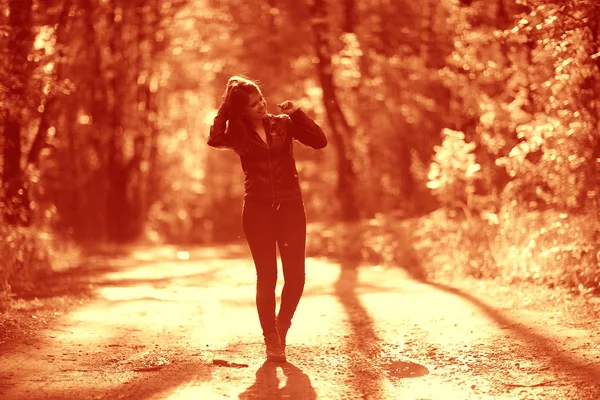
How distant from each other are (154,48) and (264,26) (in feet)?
14.8

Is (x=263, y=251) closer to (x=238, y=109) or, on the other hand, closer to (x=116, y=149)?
(x=238, y=109)

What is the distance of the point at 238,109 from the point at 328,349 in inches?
83.4

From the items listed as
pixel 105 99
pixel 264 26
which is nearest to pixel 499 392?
pixel 264 26

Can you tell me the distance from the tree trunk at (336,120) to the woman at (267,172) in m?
13.3

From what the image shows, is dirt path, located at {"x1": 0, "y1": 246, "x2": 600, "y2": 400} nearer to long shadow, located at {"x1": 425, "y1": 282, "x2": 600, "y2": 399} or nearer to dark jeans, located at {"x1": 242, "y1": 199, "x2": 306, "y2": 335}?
long shadow, located at {"x1": 425, "y1": 282, "x2": 600, "y2": 399}

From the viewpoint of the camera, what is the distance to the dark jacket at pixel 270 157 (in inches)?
257

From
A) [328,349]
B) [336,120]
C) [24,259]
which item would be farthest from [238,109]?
[336,120]

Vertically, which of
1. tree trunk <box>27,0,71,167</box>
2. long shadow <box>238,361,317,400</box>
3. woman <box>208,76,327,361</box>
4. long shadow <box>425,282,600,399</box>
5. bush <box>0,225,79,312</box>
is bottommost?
long shadow <box>238,361,317,400</box>

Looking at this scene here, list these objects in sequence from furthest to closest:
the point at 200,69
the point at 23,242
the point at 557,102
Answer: the point at 200,69 < the point at 23,242 < the point at 557,102

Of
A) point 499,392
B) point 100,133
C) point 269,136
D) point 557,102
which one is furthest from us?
point 100,133

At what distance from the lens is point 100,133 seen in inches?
950

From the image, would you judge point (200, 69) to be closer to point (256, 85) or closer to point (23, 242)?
point (23, 242)

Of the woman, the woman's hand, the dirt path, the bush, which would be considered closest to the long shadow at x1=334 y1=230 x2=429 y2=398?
the dirt path

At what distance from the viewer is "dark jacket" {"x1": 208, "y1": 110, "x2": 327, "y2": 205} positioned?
6535 mm
